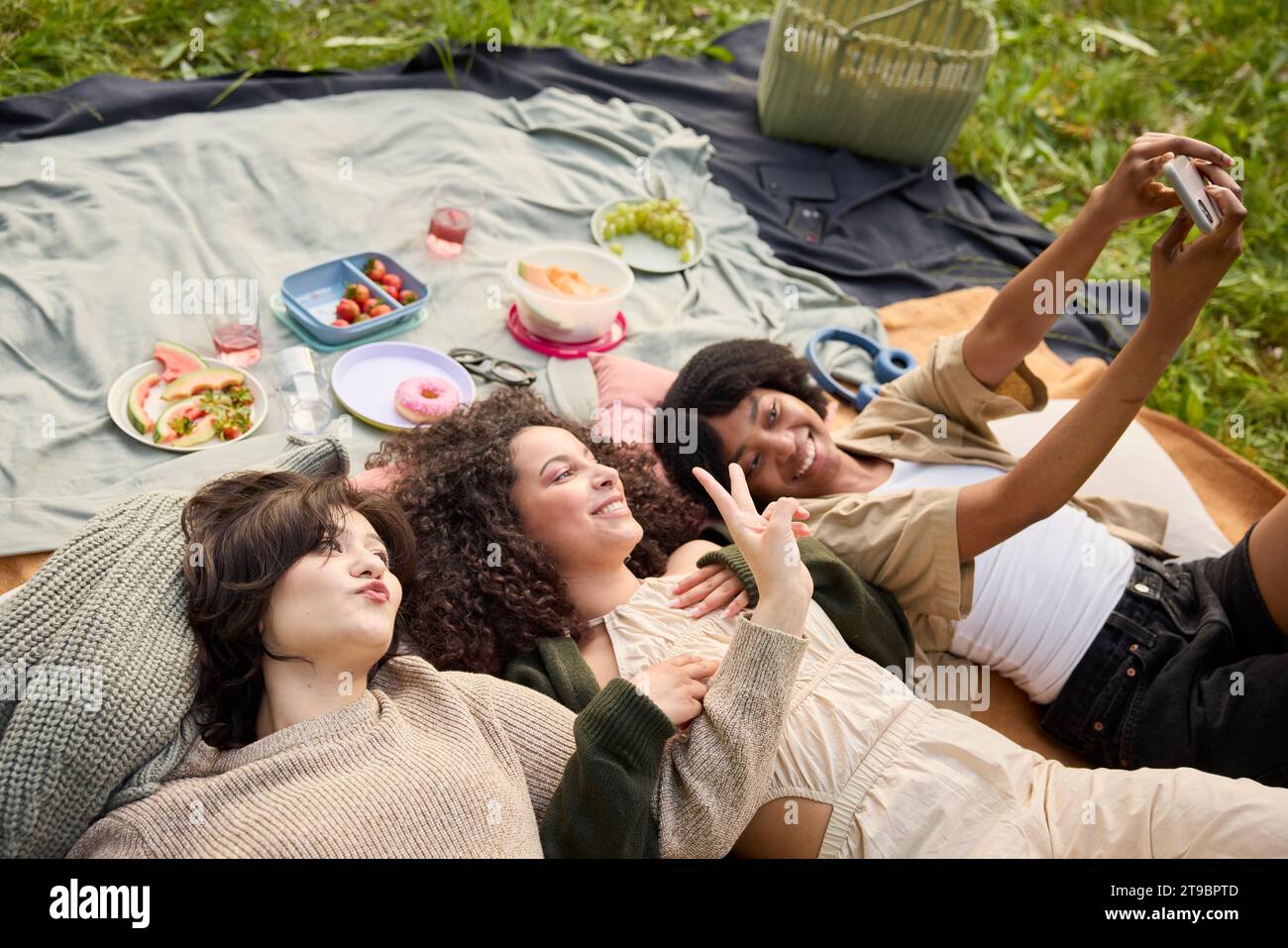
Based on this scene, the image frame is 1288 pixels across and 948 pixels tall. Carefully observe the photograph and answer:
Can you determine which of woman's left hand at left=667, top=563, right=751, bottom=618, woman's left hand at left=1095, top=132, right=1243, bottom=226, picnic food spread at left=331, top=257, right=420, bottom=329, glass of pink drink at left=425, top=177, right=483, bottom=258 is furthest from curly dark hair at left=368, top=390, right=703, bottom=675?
woman's left hand at left=1095, top=132, right=1243, bottom=226

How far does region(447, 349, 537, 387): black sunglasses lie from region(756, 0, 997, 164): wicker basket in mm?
2445

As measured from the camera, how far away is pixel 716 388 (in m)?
3.60

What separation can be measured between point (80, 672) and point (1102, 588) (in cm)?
271

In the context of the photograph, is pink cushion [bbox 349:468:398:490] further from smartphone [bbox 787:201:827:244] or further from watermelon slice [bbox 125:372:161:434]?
smartphone [bbox 787:201:827:244]

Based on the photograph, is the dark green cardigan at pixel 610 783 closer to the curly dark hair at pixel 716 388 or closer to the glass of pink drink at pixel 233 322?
the curly dark hair at pixel 716 388

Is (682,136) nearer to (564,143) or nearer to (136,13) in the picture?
(564,143)

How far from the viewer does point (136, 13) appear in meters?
5.78

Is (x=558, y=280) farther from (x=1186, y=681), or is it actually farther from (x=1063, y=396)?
(x=1186, y=681)

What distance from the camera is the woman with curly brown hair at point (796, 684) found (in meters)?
2.55

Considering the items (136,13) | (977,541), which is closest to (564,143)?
(136,13)

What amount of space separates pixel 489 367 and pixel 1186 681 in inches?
101

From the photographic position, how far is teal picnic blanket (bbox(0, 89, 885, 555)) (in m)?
3.66

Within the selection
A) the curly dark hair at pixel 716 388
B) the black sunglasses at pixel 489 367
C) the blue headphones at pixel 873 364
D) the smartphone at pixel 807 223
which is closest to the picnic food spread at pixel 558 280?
the black sunglasses at pixel 489 367

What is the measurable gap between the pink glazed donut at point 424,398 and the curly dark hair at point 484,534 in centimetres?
42
